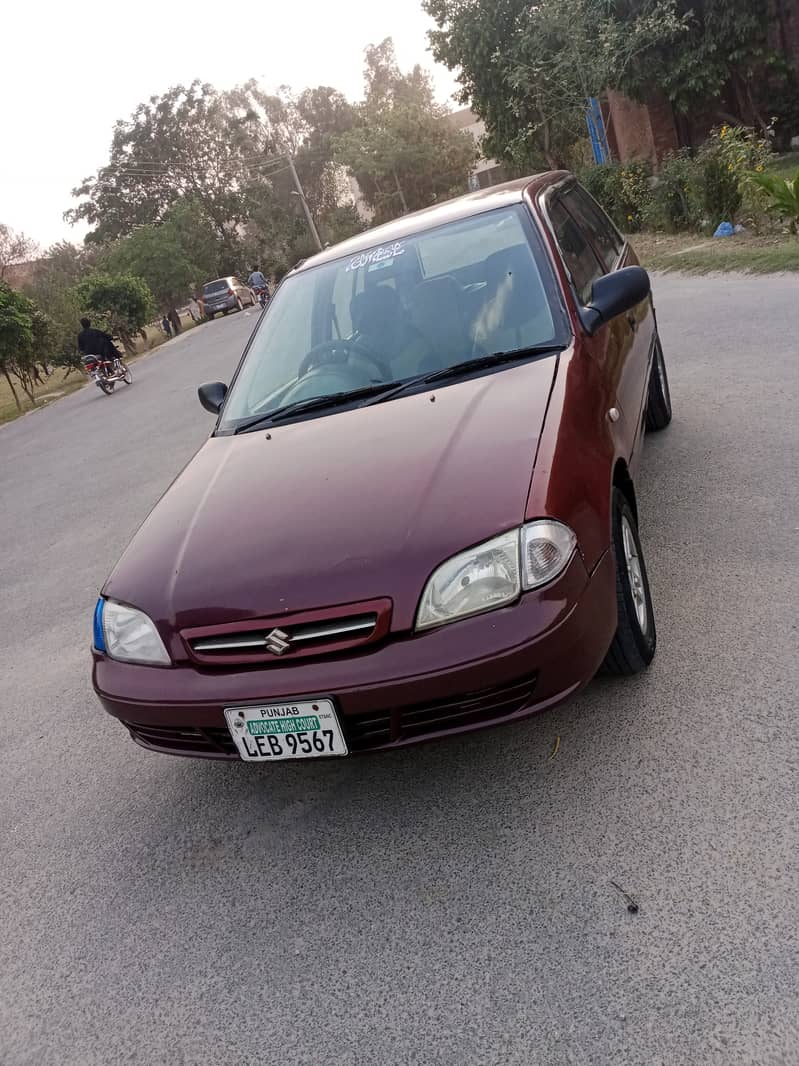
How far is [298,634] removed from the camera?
2469 millimetres

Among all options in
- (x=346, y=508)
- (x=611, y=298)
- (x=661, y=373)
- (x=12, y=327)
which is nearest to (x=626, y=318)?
(x=611, y=298)

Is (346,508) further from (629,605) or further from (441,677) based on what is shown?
(629,605)

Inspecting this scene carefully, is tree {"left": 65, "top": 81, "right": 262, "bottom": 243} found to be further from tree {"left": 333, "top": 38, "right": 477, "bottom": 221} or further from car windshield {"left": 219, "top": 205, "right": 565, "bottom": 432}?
car windshield {"left": 219, "top": 205, "right": 565, "bottom": 432}

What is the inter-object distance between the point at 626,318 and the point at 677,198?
12.5 m

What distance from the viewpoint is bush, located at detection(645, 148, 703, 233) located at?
14.1 metres

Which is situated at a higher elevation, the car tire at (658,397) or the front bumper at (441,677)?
the front bumper at (441,677)

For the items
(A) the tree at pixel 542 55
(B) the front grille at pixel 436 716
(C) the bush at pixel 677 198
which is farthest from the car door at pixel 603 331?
(A) the tree at pixel 542 55

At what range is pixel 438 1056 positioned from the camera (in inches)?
77.3

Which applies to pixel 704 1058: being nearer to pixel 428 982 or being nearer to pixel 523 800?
pixel 428 982

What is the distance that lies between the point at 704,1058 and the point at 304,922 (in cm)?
112

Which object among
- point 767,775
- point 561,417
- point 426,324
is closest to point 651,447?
point 426,324

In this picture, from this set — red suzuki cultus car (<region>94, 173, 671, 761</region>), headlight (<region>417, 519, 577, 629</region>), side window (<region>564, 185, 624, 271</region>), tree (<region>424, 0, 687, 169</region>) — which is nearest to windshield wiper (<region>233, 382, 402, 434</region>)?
red suzuki cultus car (<region>94, 173, 671, 761</region>)

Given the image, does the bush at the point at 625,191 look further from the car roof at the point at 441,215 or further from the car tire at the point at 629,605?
the car tire at the point at 629,605

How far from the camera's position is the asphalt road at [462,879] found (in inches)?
78.9
